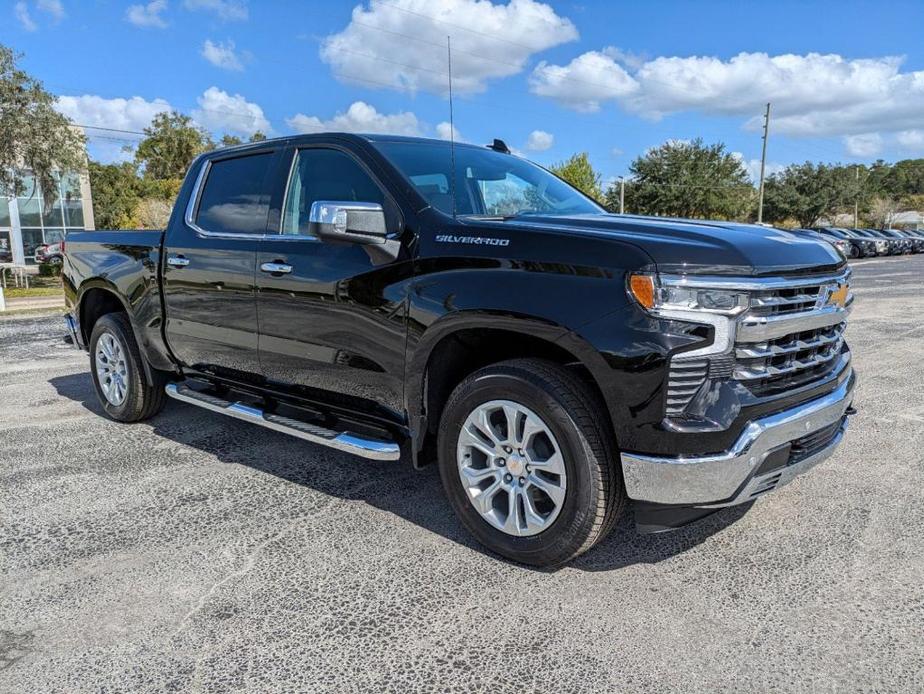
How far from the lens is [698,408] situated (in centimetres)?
260

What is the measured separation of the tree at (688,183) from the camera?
5378 cm

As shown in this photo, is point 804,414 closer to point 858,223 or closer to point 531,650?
point 531,650

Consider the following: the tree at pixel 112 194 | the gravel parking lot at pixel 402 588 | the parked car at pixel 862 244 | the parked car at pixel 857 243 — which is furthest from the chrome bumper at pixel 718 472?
the tree at pixel 112 194

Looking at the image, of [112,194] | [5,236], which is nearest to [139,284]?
[5,236]

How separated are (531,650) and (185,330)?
3221mm

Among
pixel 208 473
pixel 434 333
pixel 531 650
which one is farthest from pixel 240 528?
pixel 531 650

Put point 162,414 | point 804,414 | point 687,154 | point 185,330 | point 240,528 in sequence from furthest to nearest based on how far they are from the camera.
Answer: point 687,154 → point 162,414 → point 185,330 → point 240,528 → point 804,414

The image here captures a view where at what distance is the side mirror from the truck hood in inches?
24.9

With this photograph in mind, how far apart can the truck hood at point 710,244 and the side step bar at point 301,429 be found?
1.27m

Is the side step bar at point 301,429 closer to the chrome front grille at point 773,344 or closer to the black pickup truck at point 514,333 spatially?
the black pickup truck at point 514,333

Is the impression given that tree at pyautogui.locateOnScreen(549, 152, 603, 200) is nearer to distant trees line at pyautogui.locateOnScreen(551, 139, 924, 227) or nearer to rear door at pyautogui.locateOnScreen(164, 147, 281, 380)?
distant trees line at pyautogui.locateOnScreen(551, 139, 924, 227)

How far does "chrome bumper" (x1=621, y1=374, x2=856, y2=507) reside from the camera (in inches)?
102

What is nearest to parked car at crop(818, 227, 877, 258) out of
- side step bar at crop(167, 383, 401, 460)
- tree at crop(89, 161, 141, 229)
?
side step bar at crop(167, 383, 401, 460)

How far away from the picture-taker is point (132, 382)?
518 centimetres
